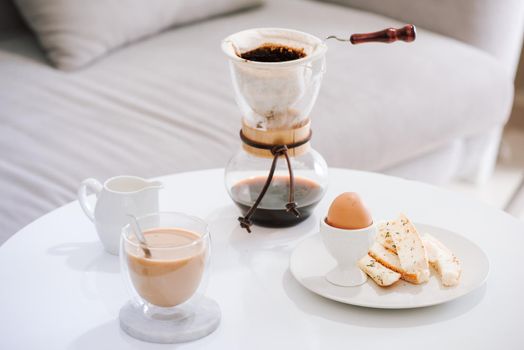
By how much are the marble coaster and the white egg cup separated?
14cm

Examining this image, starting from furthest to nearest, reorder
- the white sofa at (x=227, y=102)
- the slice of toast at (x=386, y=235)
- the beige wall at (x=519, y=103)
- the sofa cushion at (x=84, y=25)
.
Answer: the beige wall at (x=519, y=103) < the sofa cushion at (x=84, y=25) < the white sofa at (x=227, y=102) < the slice of toast at (x=386, y=235)

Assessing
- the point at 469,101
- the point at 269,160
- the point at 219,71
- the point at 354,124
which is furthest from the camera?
the point at 469,101

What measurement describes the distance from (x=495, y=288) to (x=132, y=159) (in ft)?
2.28

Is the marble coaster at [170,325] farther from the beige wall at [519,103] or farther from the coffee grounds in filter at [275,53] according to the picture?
the beige wall at [519,103]

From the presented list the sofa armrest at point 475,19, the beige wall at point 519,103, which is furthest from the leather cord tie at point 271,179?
the beige wall at point 519,103

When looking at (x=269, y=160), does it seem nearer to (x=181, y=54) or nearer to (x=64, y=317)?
(x=64, y=317)

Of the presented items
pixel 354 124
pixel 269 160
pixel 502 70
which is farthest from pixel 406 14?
pixel 269 160

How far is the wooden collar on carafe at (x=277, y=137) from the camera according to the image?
1.00 metres

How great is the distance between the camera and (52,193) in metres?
1.27

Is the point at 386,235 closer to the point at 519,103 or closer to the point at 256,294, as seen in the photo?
the point at 256,294

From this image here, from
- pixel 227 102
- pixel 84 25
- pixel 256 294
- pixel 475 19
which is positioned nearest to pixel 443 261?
pixel 256 294

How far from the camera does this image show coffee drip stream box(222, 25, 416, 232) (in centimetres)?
97

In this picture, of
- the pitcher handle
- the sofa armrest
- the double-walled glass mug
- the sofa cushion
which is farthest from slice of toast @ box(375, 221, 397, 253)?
the sofa armrest

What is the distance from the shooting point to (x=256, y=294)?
35.2 inches
